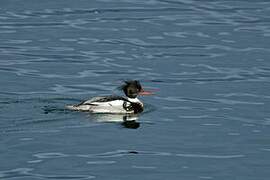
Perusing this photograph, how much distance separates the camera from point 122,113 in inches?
1028

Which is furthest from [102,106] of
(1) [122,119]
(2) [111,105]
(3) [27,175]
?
(3) [27,175]

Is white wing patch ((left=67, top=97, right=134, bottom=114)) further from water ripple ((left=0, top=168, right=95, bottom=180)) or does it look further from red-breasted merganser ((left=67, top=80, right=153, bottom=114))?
water ripple ((left=0, top=168, right=95, bottom=180))

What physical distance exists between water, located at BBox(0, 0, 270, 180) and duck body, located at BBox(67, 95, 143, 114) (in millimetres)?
200

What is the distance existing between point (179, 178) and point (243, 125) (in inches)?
174

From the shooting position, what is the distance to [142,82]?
28.5 metres

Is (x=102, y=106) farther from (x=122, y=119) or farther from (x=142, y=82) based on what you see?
(x=142, y=82)

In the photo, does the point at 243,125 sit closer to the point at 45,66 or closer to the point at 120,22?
the point at 45,66

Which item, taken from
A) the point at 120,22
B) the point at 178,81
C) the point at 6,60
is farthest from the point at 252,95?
the point at 120,22

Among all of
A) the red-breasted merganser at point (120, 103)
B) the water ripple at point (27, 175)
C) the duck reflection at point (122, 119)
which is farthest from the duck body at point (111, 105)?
the water ripple at point (27, 175)

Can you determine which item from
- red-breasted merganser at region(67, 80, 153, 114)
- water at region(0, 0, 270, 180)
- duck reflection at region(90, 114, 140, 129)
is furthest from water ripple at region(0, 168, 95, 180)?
red-breasted merganser at region(67, 80, 153, 114)

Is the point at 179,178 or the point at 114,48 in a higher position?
the point at 114,48

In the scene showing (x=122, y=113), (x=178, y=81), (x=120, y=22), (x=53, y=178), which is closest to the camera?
(x=53, y=178)

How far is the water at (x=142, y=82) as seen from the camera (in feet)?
69.7

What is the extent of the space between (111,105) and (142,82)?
300 centimetres
